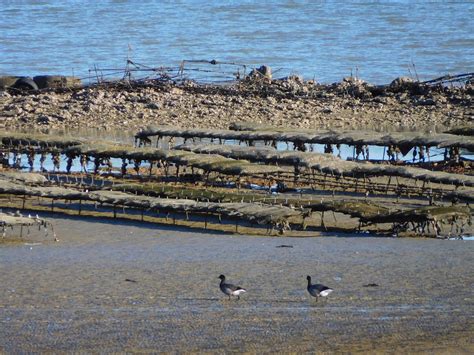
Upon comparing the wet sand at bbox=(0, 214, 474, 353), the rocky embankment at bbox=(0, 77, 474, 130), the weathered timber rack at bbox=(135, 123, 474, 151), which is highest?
the rocky embankment at bbox=(0, 77, 474, 130)

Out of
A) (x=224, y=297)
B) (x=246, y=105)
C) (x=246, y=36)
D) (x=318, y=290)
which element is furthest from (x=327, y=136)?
(x=246, y=36)

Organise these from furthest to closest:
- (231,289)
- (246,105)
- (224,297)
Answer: (246,105) < (224,297) < (231,289)

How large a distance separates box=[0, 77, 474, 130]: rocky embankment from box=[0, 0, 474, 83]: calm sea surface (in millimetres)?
4979

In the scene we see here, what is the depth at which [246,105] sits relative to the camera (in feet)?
113

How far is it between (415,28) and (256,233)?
141 ft

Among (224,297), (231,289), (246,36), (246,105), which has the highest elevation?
(246,36)

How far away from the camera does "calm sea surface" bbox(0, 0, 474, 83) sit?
4738 cm

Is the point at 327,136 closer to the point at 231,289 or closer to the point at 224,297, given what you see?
the point at 224,297

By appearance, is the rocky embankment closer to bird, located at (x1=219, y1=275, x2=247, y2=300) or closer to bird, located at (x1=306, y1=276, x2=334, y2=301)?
bird, located at (x1=219, y1=275, x2=247, y2=300)

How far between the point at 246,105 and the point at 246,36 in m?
26.3

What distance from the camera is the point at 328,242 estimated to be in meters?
19.4

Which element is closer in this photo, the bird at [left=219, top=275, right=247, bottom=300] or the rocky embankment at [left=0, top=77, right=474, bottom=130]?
the bird at [left=219, top=275, right=247, bottom=300]

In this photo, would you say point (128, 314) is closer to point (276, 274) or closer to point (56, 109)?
point (276, 274)

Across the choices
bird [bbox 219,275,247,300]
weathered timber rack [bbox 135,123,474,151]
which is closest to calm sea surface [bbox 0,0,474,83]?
weathered timber rack [bbox 135,123,474,151]
